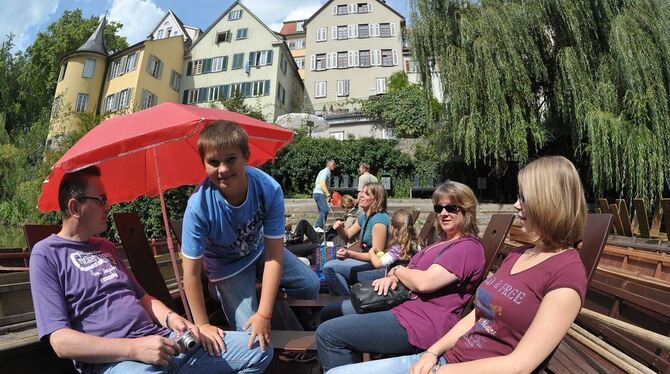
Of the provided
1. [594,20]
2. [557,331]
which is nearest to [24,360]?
[557,331]

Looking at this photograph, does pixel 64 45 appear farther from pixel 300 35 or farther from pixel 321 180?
pixel 321 180

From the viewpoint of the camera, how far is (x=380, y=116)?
94.3 feet

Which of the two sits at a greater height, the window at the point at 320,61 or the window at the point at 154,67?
the window at the point at 320,61

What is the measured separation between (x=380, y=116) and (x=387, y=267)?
25.6 metres

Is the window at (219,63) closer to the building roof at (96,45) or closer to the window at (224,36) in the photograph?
the window at (224,36)

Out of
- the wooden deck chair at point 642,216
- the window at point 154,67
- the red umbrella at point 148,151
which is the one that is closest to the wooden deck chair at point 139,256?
the red umbrella at point 148,151

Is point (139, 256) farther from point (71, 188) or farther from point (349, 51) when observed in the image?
point (349, 51)

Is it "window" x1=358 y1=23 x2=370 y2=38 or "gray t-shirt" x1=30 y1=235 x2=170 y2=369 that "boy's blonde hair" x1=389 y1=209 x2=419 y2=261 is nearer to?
"gray t-shirt" x1=30 y1=235 x2=170 y2=369

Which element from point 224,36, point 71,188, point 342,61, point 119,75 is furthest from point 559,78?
point 119,75

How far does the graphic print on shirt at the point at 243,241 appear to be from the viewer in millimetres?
2400

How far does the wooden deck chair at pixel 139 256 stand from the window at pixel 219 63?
36.8m

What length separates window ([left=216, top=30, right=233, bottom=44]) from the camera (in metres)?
38.2

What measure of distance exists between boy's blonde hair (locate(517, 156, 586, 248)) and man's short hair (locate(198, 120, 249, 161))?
136cm

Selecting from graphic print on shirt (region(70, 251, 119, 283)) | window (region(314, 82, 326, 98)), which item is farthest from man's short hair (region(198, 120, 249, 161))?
A: window (region(314, 82, 326, 98))
